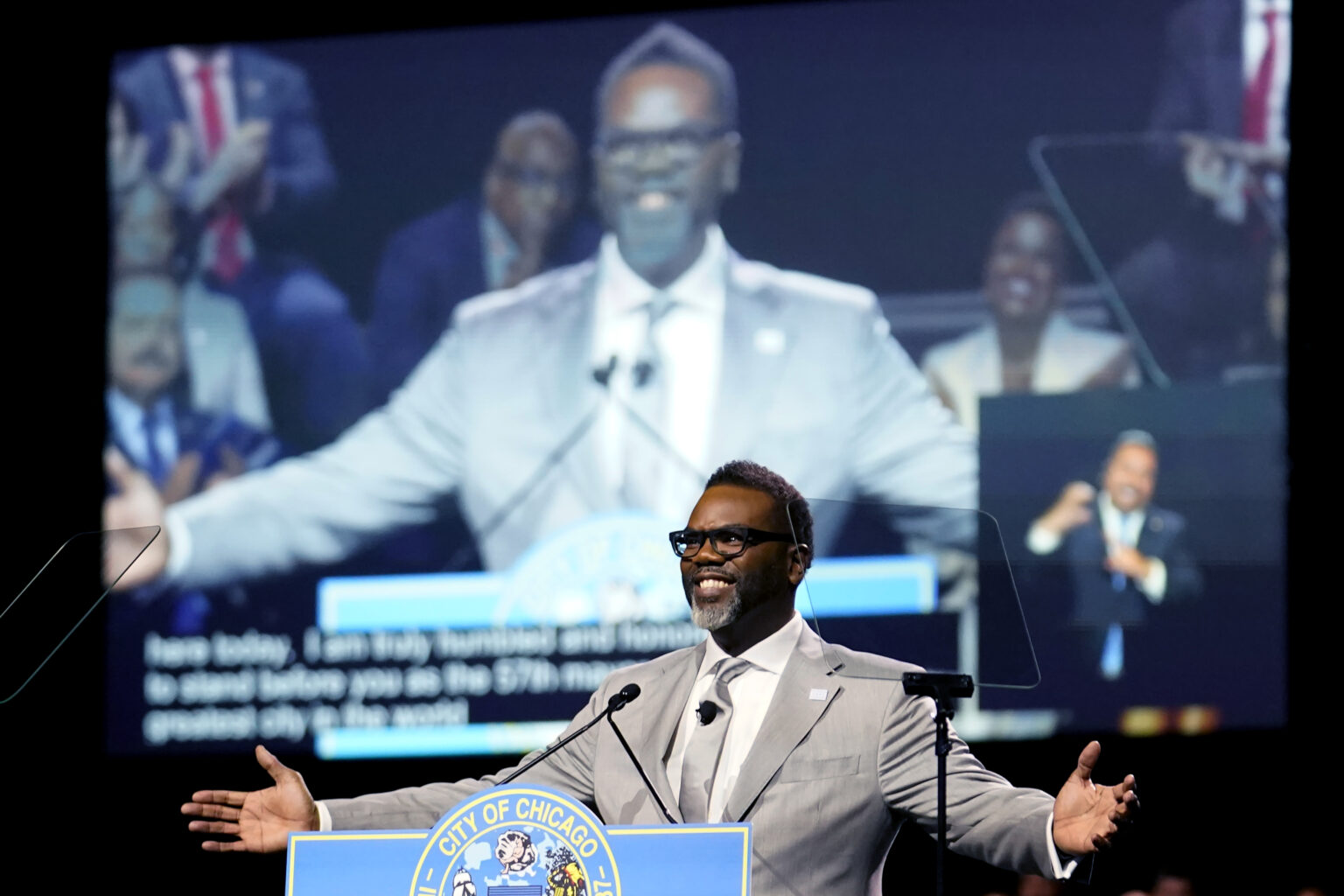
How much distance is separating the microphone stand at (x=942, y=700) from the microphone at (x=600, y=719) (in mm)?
426

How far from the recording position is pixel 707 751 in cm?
296

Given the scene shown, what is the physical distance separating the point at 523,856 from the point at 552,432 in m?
3.83

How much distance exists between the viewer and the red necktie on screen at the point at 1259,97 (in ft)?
19.5

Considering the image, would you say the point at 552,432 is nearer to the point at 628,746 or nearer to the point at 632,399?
the point at 632,399

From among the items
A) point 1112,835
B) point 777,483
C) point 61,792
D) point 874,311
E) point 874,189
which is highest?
point 874,189

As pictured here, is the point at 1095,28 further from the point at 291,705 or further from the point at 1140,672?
the point at 291,705

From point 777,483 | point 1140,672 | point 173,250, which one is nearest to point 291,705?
point 173,250

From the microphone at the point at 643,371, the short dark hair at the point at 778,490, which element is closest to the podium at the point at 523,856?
the short dark hair at the point at 778,490

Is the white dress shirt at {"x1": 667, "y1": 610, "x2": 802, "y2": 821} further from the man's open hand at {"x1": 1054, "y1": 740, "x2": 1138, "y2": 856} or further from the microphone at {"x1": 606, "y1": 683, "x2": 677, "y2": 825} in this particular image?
the man's open hand at {"x1": 1054, "y1": 740, "x2": 1138, "y2": 856}

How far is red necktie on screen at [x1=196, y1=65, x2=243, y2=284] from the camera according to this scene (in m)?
6.66

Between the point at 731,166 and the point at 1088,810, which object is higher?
the point at 731,166

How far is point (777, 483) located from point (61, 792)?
458cm

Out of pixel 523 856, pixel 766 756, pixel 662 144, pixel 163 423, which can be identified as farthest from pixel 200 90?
pixel 523 856

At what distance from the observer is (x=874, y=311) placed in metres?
6.12
